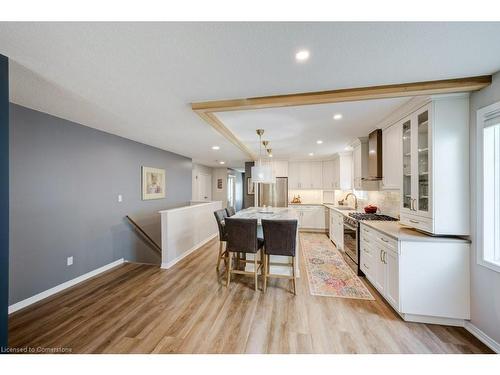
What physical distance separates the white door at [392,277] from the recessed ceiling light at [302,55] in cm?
220

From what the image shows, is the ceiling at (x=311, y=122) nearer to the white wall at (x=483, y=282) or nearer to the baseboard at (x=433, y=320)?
the white wall at (x=483, y=282)

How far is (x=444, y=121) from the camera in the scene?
1991mm

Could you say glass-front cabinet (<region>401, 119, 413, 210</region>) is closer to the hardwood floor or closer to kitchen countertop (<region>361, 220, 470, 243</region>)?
kitchen countertop (<region>361, 220, 470, 243</region>)

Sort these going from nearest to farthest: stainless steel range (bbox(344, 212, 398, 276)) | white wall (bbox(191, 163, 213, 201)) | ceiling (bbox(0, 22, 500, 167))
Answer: ceiling (bbox(0, 22, 500, 167)) → stainless steel range (bbox(344, 212, 398, 276)) → white wall (bbox(191, 163, 213, 201))

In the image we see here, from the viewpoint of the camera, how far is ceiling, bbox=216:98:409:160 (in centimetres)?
245

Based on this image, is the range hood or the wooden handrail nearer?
the range hood

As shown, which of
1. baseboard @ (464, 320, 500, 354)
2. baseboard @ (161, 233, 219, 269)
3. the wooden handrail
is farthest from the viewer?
the wooden handrail

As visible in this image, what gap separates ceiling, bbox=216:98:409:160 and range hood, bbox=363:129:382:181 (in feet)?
0.46

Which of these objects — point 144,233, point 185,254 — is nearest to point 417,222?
point 185,254

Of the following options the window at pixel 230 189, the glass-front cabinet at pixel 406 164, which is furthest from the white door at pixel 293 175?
the glass-front cabinet at pixel 406 164

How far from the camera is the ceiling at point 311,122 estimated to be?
8.04ft

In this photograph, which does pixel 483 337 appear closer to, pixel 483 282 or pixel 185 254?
pixel 483 282

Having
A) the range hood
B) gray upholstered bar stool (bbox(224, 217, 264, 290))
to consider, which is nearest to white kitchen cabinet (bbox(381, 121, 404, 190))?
the range hood
